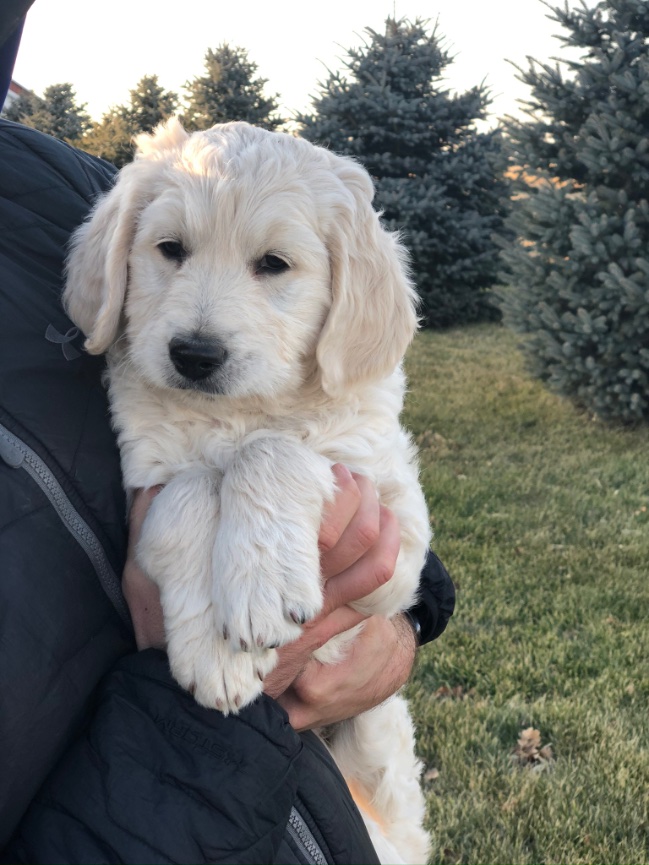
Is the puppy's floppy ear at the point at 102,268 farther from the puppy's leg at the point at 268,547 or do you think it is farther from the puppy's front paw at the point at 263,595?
the puppy's front paw at the point at 263,595

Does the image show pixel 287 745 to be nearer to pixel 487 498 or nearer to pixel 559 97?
pixel 487 498

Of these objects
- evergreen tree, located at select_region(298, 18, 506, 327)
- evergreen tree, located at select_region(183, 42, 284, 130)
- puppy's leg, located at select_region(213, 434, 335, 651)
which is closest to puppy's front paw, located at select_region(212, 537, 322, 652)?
puppy's leg, located at select_region(213, 434, 335, 651)

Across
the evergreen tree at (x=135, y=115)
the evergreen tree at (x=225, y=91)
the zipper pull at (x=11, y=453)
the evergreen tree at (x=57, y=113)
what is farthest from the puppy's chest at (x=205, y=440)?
the evergreen tree at (x=57, y=113)

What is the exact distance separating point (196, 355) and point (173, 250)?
425 mm

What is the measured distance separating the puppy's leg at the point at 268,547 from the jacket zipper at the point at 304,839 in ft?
1.17

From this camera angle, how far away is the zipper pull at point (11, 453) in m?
1.63

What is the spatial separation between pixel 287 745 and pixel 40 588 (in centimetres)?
59

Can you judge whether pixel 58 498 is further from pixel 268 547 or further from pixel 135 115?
pixel 135 115

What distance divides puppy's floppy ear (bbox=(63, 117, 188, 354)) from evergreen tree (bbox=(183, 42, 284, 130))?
567 inches

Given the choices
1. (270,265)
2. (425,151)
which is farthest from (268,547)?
(425,151)

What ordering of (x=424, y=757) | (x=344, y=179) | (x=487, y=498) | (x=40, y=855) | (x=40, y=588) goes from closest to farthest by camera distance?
(x=40, y=855) < (x=40, y=588) < (x=344, y=179) < (x=424, y=757) < (x=487, y=498)

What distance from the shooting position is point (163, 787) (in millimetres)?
1468

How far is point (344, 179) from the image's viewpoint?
2.46 m

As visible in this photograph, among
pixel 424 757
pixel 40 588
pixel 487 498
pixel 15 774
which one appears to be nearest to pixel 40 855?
pixel 15 774
